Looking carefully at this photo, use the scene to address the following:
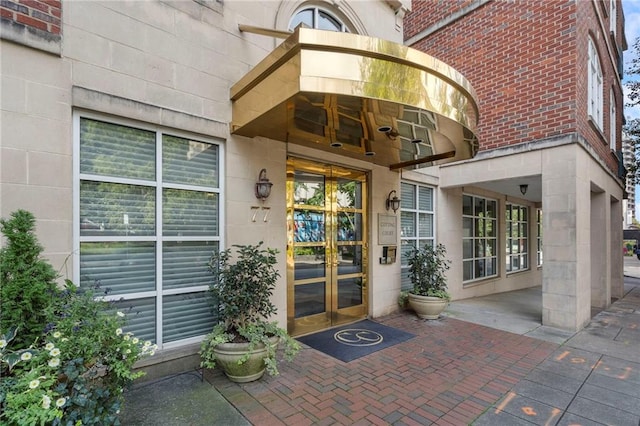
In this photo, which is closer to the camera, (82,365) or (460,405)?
(82,365)

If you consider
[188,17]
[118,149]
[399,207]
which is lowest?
[399,207]

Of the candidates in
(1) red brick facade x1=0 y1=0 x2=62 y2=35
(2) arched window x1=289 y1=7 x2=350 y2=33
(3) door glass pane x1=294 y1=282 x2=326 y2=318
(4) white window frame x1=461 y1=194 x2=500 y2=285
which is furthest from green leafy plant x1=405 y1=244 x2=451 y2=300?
(1) red brick facade x1=0 y1=0 x2=62 y2=35

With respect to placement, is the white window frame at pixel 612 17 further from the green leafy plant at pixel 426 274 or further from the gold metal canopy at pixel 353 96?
the green leafy plant at pixel 426 274

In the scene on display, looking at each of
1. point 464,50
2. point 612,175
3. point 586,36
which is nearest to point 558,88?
point 586,36

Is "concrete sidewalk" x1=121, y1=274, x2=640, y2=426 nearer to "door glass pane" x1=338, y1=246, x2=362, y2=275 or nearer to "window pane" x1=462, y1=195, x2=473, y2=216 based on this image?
"door glass pane" x1=338, y1=246, x2=362, y2=275

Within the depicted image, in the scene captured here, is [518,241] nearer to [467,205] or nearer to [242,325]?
[467,205]

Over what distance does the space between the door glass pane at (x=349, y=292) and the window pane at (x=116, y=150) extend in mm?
3518

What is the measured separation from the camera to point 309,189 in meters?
5.26

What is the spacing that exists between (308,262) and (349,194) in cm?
149

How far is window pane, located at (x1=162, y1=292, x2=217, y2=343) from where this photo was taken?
11.7 ft

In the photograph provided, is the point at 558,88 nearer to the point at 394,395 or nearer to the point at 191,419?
the point at 394,395

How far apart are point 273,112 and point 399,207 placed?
12.4ft

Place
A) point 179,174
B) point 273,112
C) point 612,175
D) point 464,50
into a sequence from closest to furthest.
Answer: point 273,112 < point 179,174 < point 464,50 < point 612,175

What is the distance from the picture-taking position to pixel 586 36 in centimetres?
618
